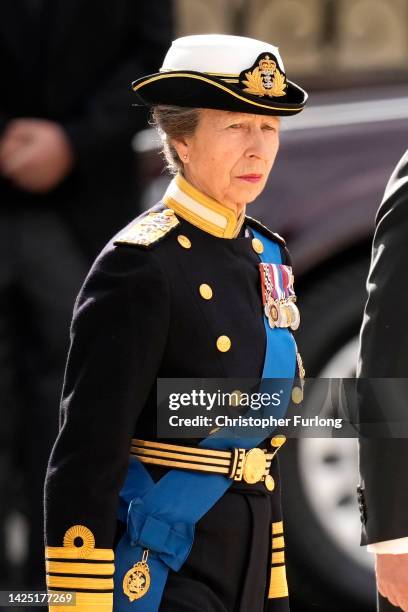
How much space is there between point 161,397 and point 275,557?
17.7 inches

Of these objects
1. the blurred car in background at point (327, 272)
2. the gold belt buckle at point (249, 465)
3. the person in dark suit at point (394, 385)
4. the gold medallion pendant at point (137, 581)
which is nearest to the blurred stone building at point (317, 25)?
the blurred car in background at point (327, 272)

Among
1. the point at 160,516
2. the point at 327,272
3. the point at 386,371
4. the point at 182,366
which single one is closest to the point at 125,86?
the point at 327,272

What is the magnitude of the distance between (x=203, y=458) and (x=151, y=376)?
0.20 meters

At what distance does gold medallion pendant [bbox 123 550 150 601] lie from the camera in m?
3.74

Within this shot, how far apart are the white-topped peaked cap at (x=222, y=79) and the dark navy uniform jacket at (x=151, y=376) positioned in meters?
0.22

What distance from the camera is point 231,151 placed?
12.6 ft

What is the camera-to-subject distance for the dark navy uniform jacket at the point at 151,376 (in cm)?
371

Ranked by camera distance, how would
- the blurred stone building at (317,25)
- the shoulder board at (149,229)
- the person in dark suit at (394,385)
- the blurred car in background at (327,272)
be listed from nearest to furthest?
1. the shoulder board at (149,229)
2. the person in dark suit at (394,385)
3. the blurred car in background at (327,272)
4. the blurred stone building at (317,25)

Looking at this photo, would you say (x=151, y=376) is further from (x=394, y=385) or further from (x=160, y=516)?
(x=394, y=385)

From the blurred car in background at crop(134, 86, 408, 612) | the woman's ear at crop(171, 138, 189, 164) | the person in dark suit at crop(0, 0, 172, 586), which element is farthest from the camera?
the blurred car in background at crop(134, 86, 408, 612)

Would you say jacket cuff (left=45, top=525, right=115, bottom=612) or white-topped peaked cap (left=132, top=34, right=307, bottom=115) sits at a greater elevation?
white-topped peaked cap (left=132, top=34, right=307, bottom=115)

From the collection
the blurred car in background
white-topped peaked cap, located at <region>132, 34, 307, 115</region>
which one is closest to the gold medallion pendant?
white-topped peaked cap, located at <region>132, 34, 307, 115</region>

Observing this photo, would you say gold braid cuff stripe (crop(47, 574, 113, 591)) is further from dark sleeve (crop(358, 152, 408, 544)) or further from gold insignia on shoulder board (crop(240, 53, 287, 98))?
gold insignia on shoulder board (crop(240, 53, 287, 98))

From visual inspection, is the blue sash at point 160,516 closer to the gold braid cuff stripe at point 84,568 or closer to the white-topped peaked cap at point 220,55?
the gold braid cuff stripe at point 84,568
